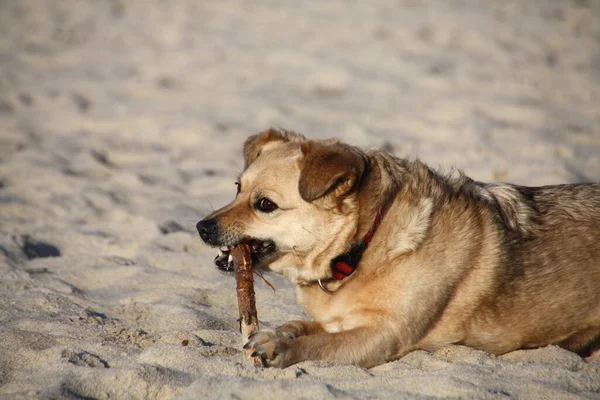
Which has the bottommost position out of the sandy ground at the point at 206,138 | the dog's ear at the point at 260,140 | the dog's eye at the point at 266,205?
the sandy ground at the point at 206,138

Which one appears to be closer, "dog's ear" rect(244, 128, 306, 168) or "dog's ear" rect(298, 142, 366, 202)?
"dog's ear" rect(298, 142, 366, 202)

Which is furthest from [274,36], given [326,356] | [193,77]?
[326,356]

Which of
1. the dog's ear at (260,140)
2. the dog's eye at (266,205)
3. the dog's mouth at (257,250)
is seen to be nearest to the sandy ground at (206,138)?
the dog's mouth at (257,250)

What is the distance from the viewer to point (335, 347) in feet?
13.4

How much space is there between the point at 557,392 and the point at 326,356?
4.08ft

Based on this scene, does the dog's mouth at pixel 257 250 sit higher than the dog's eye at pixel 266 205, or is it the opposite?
the dog's eye at pixel 266 205

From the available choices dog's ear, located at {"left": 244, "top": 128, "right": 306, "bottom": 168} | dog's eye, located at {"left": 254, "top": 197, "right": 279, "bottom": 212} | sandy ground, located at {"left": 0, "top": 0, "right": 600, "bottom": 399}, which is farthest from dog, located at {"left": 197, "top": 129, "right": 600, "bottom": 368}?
dog's ear, located at {"left": 244, "top": 128, "right": 306, "bottom": 168}

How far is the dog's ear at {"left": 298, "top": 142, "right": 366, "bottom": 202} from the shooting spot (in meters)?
4.29

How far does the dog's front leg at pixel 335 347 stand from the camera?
12.9 ft

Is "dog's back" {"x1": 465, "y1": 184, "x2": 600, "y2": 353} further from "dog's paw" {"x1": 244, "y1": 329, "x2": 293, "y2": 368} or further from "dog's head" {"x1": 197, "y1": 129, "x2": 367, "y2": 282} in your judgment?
"dog's paw" {"x1": 244, "y1": 329, "x2": 293, "y2": 368}

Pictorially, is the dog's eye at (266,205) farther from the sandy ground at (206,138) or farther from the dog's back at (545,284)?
the dog's back at (545,284)

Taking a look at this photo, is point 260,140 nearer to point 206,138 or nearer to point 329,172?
point 329,172

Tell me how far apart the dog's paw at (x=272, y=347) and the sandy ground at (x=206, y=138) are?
100mm

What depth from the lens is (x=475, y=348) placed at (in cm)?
443
